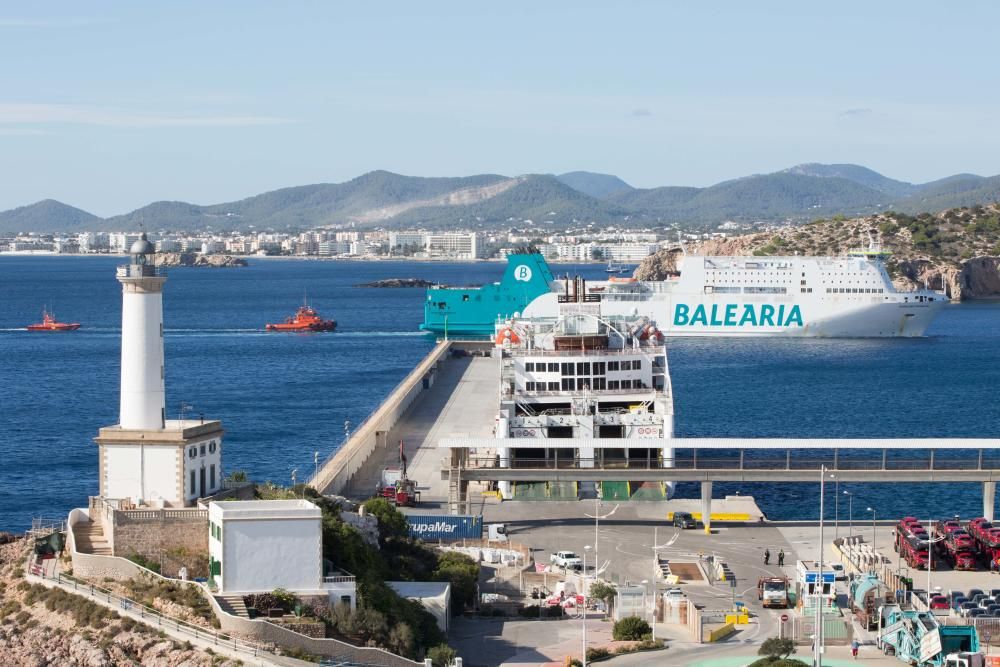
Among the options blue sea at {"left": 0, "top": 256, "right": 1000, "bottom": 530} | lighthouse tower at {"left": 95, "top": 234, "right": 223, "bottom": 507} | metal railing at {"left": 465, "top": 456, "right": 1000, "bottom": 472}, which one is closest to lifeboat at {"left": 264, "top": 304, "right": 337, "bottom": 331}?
blue sea at {"left": 0, "top": 256, "right": 1000, "bottom": 530}

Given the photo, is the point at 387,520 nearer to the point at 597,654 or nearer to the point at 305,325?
the point at 597,654

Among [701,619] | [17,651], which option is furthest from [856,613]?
[17,651]

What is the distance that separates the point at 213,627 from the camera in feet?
67.9

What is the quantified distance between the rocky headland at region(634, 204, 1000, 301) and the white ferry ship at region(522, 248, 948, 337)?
33400mm

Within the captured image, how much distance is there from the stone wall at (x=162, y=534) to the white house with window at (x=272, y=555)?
94cm

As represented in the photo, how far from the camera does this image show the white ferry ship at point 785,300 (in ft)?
298

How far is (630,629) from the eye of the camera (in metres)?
23.5

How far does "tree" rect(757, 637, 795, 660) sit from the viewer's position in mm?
22266

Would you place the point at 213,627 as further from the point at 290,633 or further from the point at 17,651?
the point at 17,651

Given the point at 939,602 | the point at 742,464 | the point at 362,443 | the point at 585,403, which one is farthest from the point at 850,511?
the point at 362,443

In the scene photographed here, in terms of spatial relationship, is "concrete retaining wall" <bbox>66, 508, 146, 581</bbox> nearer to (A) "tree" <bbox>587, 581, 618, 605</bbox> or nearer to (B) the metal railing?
(A) "tree" <bbox>587, 581, 618, 605</bbox>

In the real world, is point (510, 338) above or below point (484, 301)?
below

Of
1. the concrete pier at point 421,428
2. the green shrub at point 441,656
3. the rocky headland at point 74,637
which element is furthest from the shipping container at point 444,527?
the rocky headland at point 74,637

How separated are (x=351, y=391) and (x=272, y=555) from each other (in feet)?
132
